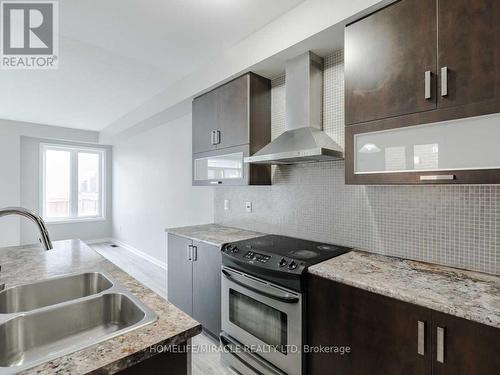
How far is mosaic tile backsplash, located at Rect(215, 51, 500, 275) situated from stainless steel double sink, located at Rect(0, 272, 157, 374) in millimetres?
1600

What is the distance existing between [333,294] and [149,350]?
1.07 metres

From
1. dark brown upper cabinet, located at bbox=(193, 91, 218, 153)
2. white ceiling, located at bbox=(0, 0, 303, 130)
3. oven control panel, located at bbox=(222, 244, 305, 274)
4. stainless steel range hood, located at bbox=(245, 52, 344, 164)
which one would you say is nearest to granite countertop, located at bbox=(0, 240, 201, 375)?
oven control panel, located at bbox=(222, 244, 305, 274)

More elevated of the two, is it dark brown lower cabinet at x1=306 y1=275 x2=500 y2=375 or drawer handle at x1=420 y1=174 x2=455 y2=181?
drawer handle at x1=420 y1=174 x2=455 y2=181

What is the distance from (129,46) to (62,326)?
96.6 inches

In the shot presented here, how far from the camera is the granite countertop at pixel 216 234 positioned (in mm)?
2401

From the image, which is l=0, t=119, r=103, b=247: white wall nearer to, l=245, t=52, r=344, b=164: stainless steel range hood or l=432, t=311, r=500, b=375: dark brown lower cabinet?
l=245, t=52, r=344, b=164: stainless steel range hood

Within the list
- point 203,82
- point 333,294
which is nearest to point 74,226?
point 203,82

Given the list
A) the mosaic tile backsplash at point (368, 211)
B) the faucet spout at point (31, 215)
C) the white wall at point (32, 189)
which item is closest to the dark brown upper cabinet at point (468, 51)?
the mosaic tile backsplash at point (368, 211)

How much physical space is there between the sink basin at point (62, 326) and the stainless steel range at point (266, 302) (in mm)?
913

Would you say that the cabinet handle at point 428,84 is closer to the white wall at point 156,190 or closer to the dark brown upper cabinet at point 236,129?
the dark brown upper cabinet at point 236,129

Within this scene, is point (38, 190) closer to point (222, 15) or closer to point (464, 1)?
point (222, 15)

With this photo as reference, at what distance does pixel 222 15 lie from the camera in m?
2.05

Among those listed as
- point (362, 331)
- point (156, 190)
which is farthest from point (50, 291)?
point (156, 190)

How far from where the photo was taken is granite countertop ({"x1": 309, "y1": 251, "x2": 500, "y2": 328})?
108cm
